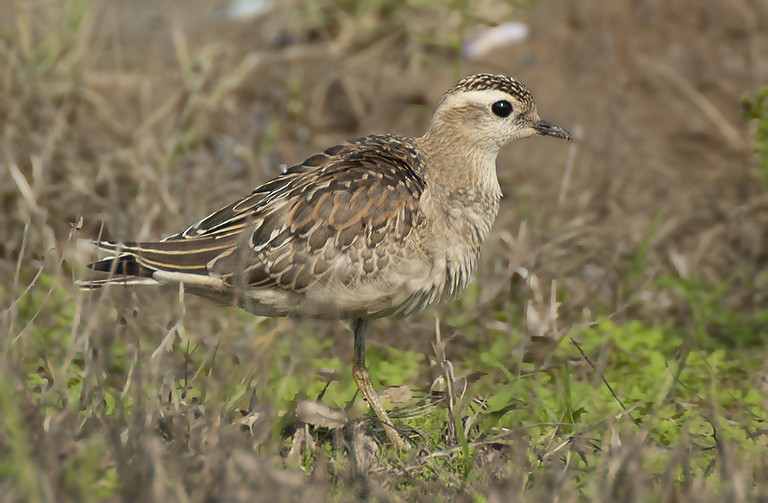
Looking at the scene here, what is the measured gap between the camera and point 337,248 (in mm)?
4754

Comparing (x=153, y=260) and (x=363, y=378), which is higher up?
(x=153, y=260)

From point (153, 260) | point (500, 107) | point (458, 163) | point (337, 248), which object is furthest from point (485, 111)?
point (153, 260)

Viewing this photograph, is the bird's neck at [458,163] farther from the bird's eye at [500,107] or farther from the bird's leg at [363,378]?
the bird's leg at [363,378]

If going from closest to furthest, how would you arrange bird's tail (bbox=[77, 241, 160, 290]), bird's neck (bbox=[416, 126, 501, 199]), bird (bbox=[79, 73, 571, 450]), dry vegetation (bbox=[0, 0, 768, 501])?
dry vegetation (bbox=[0, 0, 768, 501])
bird's tail (bbox=[77, 241, 160, 290])
bird (bbox=[79, 73, 571, 450])
bird's neck (bbox=[416, 126, 501, 199])

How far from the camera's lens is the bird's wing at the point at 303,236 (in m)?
4.68

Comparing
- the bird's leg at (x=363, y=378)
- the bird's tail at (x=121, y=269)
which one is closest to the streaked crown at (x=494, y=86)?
the bird's leg at (x=363, y=378)

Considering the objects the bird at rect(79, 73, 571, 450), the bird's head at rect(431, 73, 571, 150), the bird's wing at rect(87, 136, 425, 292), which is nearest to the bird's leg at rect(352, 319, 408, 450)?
the bird at rect(79, 73, 571, 450)

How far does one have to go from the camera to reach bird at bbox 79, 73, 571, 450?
468 centimetres

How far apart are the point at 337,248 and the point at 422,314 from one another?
1639 mm

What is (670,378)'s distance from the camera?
4.68 m

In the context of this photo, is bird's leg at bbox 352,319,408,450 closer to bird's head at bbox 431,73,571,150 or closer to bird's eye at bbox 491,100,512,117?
bird's head at bbox 431,73,571,150

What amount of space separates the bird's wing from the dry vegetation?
0.94 feet

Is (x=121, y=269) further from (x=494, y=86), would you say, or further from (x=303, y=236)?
(x=494, y=86)

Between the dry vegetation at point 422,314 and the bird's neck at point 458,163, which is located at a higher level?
the bird's neck at point 458,163
